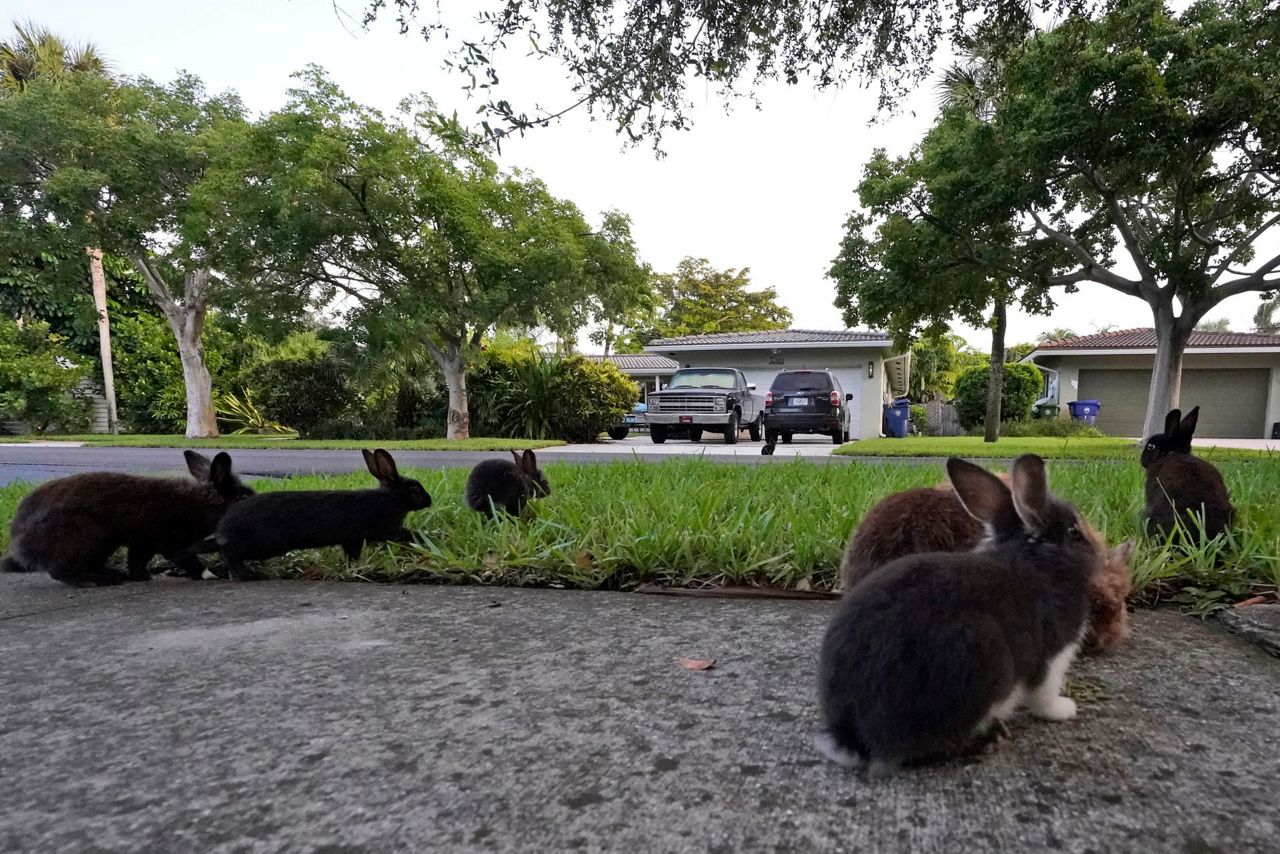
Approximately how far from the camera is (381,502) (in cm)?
320

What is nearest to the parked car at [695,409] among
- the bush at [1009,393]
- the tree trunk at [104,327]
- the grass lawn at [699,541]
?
the bush at [1009,393]

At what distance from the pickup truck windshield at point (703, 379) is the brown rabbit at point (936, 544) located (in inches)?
744

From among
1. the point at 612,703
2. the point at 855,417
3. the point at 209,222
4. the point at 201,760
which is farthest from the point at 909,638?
the point at 855,417

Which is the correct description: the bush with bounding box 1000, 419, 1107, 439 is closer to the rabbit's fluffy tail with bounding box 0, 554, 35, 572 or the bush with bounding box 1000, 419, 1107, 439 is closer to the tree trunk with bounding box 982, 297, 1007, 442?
the tree trunk with bounding box 982, 297, 1007, 442

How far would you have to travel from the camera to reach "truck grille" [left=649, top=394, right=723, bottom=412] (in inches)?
773

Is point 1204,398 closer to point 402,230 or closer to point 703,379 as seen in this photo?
point 703,379

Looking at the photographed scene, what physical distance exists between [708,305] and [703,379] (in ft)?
96.5

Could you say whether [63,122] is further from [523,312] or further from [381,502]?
[381,502]

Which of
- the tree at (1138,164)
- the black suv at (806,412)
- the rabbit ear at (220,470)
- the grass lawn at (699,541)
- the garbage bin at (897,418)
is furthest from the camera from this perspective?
the garbage bin at (897,418)

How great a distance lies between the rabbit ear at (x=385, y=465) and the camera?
10.6 feet

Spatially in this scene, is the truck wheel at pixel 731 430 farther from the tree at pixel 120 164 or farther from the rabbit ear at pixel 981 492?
the rabbit ear at pixel 981 492

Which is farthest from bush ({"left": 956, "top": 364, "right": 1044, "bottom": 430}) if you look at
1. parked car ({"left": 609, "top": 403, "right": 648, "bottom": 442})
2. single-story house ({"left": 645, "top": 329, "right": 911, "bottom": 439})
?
parked car ({"left": 609, "top": 403, "right": 648, "bottom": 442})

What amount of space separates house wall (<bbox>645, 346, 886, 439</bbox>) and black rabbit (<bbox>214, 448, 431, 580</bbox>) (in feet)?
78.8

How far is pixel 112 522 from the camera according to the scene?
282 cm
